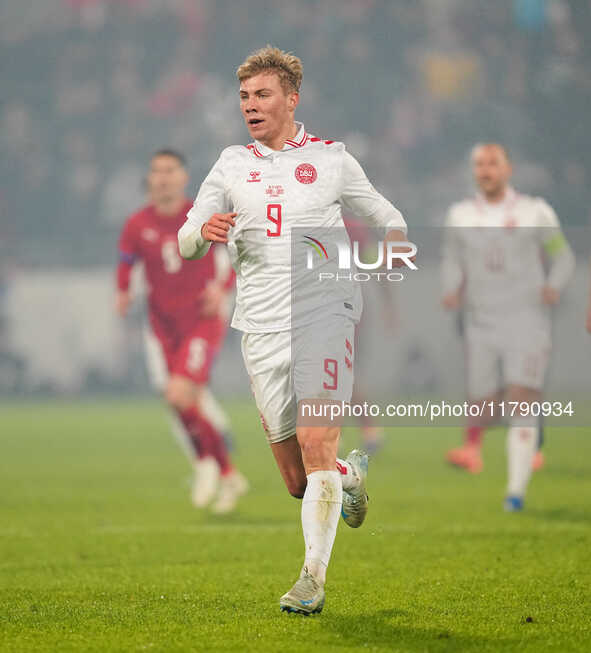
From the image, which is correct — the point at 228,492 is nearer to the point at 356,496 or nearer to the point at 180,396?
the point at 180,396

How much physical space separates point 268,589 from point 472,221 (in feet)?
12.9

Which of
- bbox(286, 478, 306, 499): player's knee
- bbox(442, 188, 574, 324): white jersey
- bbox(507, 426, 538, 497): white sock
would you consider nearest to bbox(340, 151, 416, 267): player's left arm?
bbox(286, 478, 306, 499): player's knee

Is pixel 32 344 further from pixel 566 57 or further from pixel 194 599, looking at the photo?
pixel 194 599

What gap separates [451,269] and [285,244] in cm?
362

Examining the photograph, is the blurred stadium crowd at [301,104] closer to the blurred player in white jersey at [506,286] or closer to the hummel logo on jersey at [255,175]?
the blurred player in white jersey at [506,286]

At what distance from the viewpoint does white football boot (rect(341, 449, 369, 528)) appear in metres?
4.67

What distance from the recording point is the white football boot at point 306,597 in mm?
4082

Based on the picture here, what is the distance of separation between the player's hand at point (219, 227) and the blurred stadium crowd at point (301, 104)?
1846 cm

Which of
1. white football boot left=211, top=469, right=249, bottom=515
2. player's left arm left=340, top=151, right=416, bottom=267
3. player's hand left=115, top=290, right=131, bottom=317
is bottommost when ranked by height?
white football boot left=211, top=469, right=249, bottom=515

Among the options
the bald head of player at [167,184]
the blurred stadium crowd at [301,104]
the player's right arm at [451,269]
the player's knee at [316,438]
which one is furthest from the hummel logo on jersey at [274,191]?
the blurred stadium crowd at [301,104]

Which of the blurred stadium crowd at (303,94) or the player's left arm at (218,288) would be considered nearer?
the player's left arm at (218,288)

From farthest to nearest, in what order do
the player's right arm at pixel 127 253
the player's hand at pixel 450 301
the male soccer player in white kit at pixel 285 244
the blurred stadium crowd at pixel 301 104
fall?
the blurred stadium crowd at pixel 301 104, the player's right arm at pixel 127 253, the player's hand at pixel 450 301, the male soccer player in white kit at pixel 285 244

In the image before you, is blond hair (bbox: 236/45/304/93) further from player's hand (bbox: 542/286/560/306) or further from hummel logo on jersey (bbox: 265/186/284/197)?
player's hand (bbox: 542/286/560/306)

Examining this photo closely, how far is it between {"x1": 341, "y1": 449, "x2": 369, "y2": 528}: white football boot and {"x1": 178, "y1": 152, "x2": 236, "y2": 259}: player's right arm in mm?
1033
